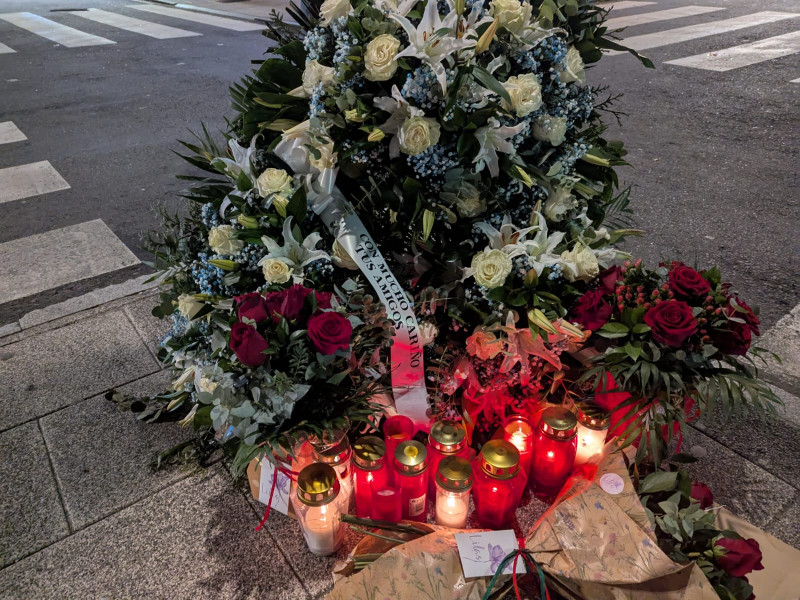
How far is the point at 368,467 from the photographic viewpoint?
5.69ft

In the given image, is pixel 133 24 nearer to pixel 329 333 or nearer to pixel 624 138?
pixel 624 138

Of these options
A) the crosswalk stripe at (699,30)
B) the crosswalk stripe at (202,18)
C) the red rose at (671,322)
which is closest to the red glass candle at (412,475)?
the red rose at (671,322)

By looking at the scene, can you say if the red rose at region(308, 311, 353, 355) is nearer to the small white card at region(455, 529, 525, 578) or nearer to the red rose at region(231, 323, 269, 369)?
the red rose at region(231, 323, 269, 369)

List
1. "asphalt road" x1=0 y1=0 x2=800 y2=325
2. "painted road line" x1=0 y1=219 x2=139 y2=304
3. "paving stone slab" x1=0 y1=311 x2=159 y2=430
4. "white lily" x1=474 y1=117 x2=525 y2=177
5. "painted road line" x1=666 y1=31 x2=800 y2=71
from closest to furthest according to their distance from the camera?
"white lily" x1=474 y1=117 x2=525 y2=177, "paving stone slab" x1=0 y1=311 x2=159 y2=430, "painted road line" x1=0 y1=219 x2=139 y2=304, "asphalt road" x1=0 y1=0 x2=800 y2=325, "painted road line" x1=666 y1=31 x2=800 y2=71

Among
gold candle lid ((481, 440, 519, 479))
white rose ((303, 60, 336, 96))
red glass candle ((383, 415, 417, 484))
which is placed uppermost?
white rose ((303, 60, 336, 96))

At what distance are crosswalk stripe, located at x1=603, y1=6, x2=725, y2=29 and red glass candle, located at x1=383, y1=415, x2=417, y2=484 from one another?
996cm

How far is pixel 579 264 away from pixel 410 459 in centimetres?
79

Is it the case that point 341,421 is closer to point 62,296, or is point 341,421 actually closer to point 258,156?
point 258,156

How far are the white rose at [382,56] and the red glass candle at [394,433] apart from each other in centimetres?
104

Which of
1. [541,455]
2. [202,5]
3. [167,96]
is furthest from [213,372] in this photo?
[202,5]

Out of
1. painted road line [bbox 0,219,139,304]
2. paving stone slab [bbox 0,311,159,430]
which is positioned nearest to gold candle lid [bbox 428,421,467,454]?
paving stone slab [bbox 0,311,159,430]

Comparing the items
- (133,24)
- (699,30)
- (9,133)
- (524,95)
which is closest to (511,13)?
(524,95)

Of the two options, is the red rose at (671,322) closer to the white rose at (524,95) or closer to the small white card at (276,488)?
the white rose at (524,95)

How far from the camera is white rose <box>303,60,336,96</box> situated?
5.91ft
